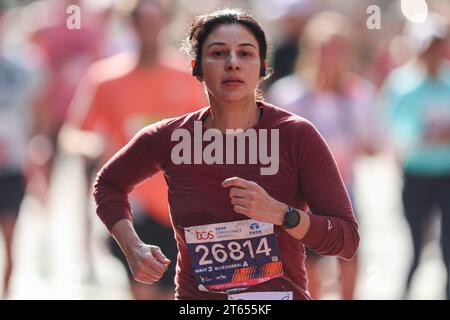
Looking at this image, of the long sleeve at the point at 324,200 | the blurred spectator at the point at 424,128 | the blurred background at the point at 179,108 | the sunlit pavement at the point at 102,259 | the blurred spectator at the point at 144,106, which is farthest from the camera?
the sunlit pavement at the point at 102,259

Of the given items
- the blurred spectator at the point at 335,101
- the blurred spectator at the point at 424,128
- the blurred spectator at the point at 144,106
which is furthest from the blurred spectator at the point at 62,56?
the blurred spectator at the point at 424,128

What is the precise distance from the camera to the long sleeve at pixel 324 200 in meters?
4.10

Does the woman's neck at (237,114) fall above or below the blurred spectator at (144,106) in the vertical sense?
below

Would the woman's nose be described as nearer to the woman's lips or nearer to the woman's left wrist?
the woman's lips

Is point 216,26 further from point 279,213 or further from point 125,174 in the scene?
point 279,213

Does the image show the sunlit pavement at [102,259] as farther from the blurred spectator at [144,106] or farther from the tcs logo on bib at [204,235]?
the tcs logo on bib at [204,235]

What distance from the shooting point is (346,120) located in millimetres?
7492

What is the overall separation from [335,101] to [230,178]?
3.54 meters

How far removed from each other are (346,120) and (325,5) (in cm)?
209

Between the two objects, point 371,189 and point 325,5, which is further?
point 371,189

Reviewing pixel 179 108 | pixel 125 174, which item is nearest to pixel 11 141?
pixel 179 108
